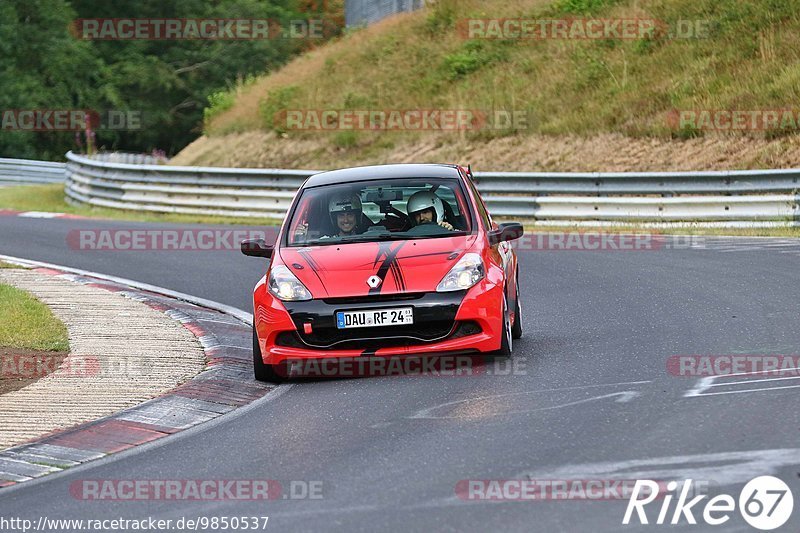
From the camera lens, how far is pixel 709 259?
16312 mm

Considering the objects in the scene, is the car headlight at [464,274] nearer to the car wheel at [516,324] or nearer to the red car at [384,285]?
the red car at [384,285]

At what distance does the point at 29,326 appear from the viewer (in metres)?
12.2

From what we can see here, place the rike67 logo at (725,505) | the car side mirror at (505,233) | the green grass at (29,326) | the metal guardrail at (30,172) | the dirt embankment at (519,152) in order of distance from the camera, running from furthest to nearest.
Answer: the metal guardrail at (30,172), the dirt embankment at (519,152), the green grass at (29,326), the car side mirror at (505,233), the rike67 logo at (725,505)

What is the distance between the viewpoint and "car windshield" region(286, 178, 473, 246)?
10492mm

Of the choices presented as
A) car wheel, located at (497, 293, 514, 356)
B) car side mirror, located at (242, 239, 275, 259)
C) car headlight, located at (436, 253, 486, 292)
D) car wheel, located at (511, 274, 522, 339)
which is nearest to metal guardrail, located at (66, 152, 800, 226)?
car wheel, located at (511, 274, 522, 339)

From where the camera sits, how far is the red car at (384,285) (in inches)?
375

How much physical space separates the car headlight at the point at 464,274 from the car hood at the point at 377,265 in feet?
0.15

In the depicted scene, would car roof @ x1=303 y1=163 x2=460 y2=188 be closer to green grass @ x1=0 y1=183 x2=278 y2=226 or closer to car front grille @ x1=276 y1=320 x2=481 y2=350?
car front grille @ x1=276 y1=320 x2=481 y2=350

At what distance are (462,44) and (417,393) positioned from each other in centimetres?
2695

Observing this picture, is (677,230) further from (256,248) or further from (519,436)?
(519,436)

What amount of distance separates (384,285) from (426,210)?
1290 mm

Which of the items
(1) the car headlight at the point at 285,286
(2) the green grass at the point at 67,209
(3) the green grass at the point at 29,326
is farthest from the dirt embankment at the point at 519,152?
(1) the car headlight at the point at 285,286

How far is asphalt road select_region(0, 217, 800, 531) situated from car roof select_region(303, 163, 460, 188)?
1.52 m

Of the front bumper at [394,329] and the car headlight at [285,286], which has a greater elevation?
the car headlight at [285,286]
